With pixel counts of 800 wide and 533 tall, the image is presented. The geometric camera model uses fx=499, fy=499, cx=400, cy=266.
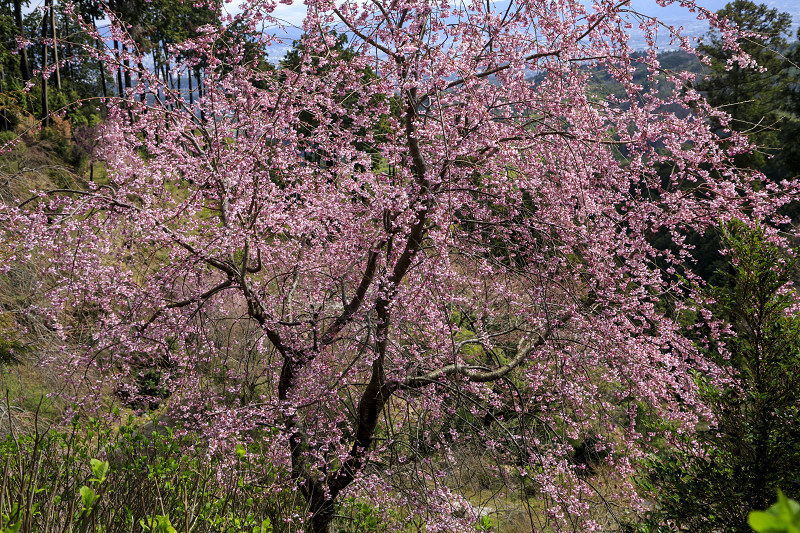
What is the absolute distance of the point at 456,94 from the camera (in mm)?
3951

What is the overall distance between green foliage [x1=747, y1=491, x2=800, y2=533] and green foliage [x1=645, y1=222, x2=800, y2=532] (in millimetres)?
3201

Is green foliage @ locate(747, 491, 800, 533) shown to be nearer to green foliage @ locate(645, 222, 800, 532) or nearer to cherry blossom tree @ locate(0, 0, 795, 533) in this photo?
cherry blossom tree @ locate(0, 0, 795, 533)

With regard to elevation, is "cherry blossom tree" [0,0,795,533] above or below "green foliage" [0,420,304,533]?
above

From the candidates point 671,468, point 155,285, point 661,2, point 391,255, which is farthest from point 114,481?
point 661,2

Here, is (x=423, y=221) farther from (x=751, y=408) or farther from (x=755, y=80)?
(x=755, y=80)

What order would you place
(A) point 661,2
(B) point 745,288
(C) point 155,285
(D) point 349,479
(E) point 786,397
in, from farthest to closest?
(D) point 349,479 < (C) point 155,285 < (A) point 661,2 < (B) point 745,288 < (E) point 786,397

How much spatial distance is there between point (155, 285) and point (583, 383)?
3727mm

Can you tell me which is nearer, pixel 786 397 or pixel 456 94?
pixel 786 397

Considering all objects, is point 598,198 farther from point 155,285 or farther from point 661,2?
point 155,285

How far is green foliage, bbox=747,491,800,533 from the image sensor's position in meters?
0.47

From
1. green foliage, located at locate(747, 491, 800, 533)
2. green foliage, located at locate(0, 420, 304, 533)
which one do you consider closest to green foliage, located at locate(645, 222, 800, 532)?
green foliage, located at locate(0, 420, 304, 533)

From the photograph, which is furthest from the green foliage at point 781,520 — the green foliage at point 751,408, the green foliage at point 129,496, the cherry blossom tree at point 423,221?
the green foliage at point 751,408

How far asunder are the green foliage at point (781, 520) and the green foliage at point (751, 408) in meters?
3.20

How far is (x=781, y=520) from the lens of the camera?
468mm
